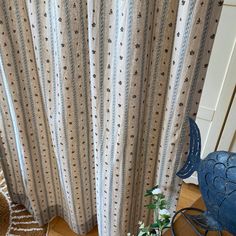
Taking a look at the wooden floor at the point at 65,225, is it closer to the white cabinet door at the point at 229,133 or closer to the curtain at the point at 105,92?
the curtain at the point at 105,92

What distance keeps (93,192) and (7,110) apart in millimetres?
655

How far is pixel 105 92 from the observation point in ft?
3.19

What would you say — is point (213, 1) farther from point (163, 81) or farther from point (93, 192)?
point (93, 192)

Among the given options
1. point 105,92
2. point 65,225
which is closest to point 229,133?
point 105,92

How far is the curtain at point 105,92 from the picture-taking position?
80 centimetres

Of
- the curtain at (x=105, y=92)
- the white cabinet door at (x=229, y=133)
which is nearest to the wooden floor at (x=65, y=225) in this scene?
the curtain at (x=105, y=92)

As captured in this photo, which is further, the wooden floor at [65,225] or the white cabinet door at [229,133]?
the wooden floor at [65,225]

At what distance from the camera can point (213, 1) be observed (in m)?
0.72

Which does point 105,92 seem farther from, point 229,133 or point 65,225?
point 65,225

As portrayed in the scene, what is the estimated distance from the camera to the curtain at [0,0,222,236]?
2.63ft

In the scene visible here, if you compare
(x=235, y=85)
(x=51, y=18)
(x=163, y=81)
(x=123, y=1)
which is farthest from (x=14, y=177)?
(x=235, y=85)

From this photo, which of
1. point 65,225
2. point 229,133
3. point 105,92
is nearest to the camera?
point 105,92

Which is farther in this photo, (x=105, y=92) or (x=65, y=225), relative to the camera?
(x=65, y=225)

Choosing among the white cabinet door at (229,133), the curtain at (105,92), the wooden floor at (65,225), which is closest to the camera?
the curtain at (105,92)
